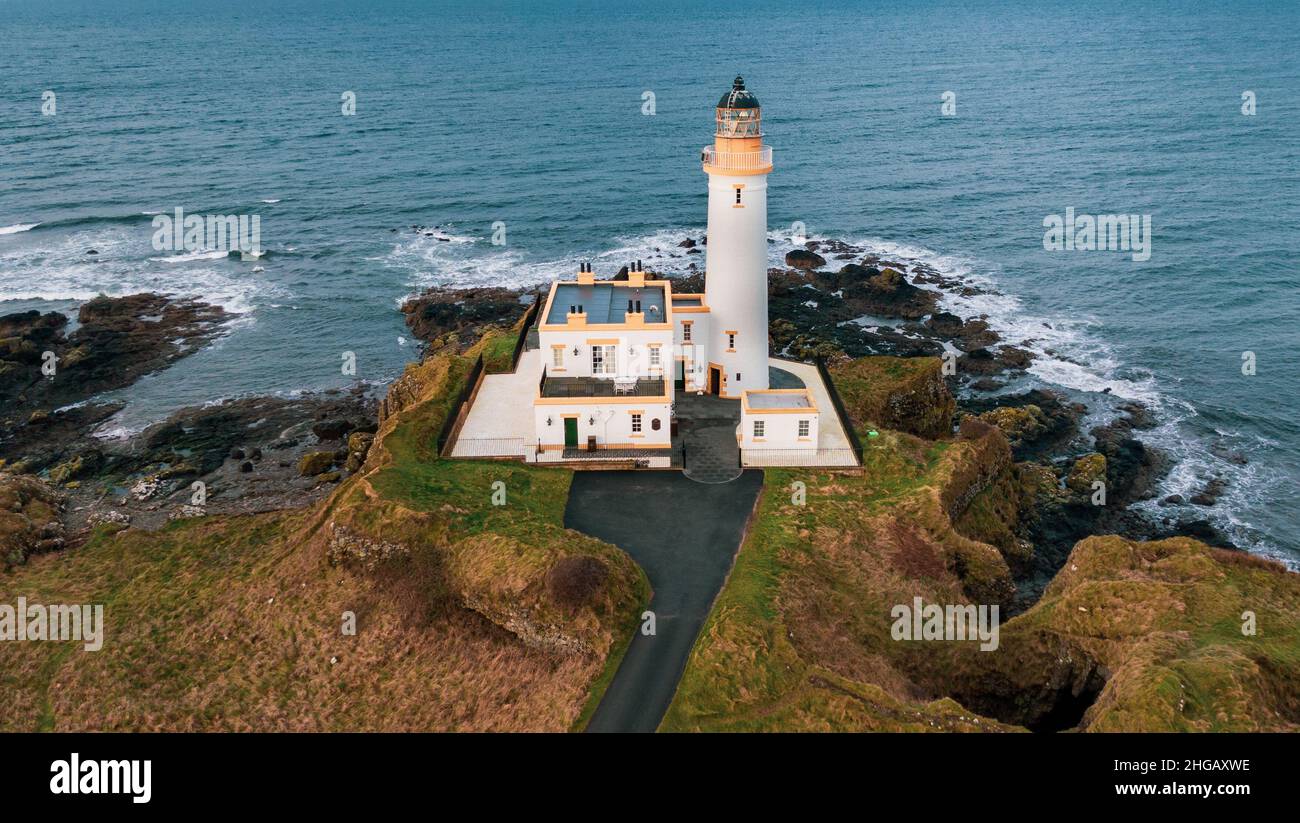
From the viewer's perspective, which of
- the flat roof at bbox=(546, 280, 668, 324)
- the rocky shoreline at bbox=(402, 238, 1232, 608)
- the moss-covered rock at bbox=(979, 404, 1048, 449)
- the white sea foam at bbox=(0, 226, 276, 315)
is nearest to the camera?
the flat roof at bbox=(546, 280, 668, 324)

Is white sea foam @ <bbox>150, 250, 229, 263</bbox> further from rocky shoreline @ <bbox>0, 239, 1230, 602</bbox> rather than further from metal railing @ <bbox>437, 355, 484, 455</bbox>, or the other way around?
metal railing @ <bbox>437, 355, 484, 455</bbox>

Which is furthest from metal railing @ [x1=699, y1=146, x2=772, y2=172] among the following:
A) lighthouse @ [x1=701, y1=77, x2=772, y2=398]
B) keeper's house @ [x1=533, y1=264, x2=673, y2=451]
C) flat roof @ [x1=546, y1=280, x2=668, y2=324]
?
flat roof @ [x1=546, y1=280, x2=668, y2=324]

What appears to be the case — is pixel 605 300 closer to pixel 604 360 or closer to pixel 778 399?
pixel 604 360

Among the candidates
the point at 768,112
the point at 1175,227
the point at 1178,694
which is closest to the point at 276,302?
the point at 1178,694

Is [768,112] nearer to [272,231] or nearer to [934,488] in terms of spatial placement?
[272,231]

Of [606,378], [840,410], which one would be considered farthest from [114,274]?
[840,410]

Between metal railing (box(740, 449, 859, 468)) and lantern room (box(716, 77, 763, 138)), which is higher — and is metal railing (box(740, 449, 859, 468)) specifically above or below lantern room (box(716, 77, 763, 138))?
below
